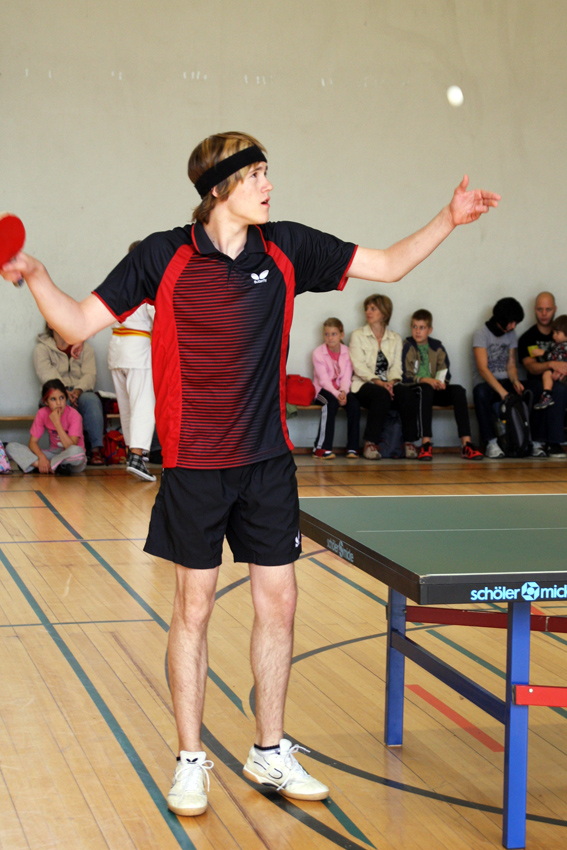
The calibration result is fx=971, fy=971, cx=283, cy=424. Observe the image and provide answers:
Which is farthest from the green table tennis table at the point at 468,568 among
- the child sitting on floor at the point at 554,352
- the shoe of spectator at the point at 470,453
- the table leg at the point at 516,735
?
the child sitting on floor at the point at 554,352

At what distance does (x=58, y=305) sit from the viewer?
2.34 metres

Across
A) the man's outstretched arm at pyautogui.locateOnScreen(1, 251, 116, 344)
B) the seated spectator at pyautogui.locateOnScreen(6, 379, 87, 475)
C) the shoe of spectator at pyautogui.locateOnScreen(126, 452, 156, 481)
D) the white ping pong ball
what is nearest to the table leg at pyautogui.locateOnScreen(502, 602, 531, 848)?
the man's outstretched arm at pyautogui.locateOnScreen(1, 251, 116, 344)

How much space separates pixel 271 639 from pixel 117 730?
0.73 metres

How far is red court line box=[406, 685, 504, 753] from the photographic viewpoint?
3.00 m

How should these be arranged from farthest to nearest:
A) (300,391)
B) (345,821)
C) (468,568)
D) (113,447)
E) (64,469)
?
(300,391)
(113,447)
(64,469)
(345,821)
(468,568)

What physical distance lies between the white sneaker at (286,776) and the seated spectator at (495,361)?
23.8 ft

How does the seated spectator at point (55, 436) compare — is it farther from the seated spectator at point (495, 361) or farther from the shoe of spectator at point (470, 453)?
the seated spectator at point (495, 361)

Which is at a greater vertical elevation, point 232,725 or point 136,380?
point 136,380

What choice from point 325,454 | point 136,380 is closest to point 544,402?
point 325,454

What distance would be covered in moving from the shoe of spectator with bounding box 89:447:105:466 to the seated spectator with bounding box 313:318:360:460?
2014 mm

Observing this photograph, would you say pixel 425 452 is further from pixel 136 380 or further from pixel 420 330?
pixel 136 380

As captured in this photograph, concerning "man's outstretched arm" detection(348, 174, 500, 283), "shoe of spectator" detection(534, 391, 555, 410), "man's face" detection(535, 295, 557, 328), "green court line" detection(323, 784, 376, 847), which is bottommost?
"green court line" detection(323, 784, 376, 847)

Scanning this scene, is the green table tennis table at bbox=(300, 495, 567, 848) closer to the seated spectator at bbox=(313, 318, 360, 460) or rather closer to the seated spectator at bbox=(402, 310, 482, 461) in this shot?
the seated spectator at bbox=(313, 318, 360, 460)

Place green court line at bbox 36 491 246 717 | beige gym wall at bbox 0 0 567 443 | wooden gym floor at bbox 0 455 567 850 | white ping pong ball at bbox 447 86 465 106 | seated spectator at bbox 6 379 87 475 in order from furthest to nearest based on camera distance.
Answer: white ping pong ball at bbox 447 86 465 106 < beige gym wall at bbox 0 0 567 443 < seated spectator at bbox 6 379 87 475 < green court line at bbox 36 491 246 717 < wooden gym floor at bbox 0 455 567 850
